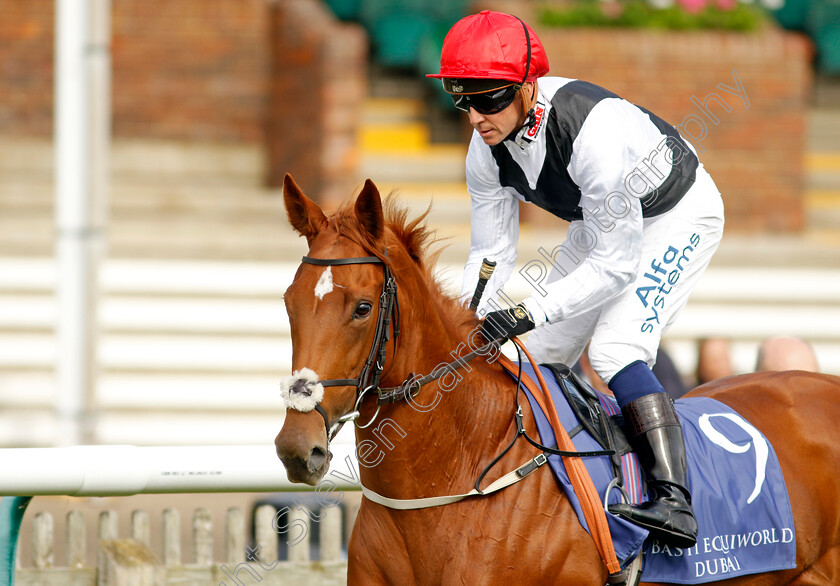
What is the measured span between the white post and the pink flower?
207 inches

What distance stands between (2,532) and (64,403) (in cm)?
266

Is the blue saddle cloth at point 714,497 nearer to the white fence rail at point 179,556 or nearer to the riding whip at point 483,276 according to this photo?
the riding whip at point 483,276

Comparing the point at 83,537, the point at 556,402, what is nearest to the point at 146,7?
the point at 83,537

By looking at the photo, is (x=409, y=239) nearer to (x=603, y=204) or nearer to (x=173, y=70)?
(x=603, y=204)

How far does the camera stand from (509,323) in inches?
117

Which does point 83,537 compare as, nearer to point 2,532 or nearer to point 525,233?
point 2,532

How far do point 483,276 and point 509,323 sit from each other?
1.60ft

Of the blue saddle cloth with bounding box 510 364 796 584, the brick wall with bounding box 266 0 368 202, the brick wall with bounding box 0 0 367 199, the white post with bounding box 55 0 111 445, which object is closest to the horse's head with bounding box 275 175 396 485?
the blue saddle cloth with bounding box 510 364 796 584

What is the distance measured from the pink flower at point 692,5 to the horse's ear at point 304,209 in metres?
7.21

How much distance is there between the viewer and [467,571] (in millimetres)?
2750

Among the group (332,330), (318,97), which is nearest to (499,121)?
(332,330)

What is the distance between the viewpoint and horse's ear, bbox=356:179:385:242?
2719mm

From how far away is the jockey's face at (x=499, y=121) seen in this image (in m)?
3.09

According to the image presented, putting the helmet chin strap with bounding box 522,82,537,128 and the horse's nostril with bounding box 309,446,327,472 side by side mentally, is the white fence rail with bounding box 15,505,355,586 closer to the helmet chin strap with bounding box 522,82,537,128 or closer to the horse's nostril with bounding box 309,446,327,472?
the horse's nostril with bounding box 309,446,327,472
